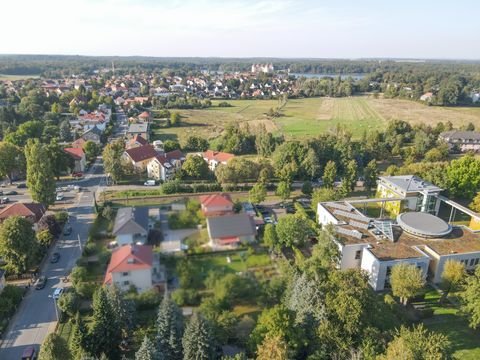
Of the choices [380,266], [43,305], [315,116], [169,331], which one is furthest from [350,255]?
[315,116]

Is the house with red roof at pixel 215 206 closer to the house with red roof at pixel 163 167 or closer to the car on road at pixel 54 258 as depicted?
the car on road at pixel 54 258

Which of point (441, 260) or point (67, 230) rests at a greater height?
point (441, 260)

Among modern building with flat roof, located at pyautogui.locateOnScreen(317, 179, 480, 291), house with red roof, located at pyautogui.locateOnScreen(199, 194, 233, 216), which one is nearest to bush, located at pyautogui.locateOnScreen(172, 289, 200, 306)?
house with red roof, located at pyautogui.locateOnScreen(199, 194, 233, 216)

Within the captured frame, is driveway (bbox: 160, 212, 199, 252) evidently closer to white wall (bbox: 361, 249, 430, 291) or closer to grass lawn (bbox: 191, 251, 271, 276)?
grass lawn (bbox: 191, 251, 271, 276)

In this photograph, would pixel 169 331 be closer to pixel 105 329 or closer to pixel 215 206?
pixel 105 329

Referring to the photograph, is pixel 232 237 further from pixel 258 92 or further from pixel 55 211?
pixel 258 92

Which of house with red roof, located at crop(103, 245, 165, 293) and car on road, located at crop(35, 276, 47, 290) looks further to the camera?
car on road, located at crop(35, 276, 47, 290)

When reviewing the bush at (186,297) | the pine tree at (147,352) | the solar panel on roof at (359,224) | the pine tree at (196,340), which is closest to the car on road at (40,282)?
the pine tree at (147,352)

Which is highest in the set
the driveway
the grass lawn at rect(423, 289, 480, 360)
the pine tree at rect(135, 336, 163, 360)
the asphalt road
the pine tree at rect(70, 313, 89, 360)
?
the driveway
